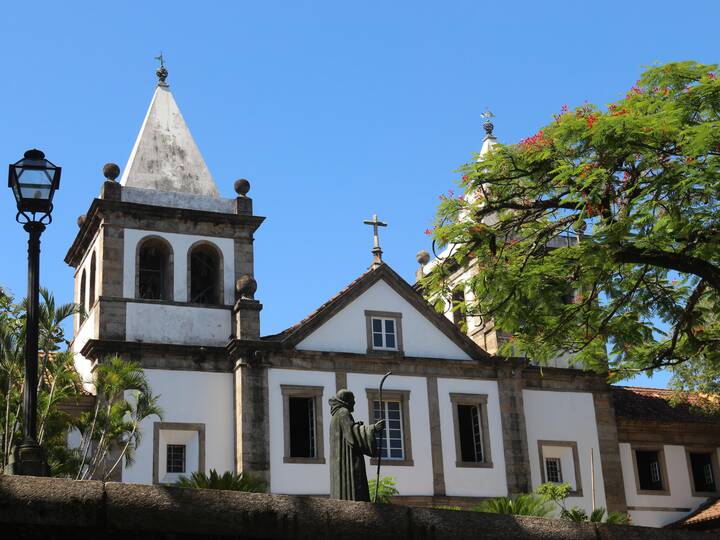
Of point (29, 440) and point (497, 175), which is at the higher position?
point (497, 175)

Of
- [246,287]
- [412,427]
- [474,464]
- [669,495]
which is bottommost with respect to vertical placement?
[669,495]

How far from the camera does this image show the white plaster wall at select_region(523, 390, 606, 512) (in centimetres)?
3091

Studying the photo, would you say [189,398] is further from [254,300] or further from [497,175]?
[497,175]

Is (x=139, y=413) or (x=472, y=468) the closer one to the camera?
(x=139, y=413)

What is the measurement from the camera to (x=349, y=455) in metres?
12.5

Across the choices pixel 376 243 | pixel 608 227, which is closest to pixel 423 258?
pixel 376 243

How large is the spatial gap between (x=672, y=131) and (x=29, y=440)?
9.56 metres

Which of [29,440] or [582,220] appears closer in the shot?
[29,440]

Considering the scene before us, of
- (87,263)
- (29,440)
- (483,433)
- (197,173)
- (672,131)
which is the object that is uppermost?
(197,173)

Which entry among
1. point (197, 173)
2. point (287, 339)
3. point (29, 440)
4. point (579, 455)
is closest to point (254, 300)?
point (287, 339)

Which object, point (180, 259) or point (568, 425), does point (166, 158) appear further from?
point (568, 425)

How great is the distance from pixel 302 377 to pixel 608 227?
579 inches

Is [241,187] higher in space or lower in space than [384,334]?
higher

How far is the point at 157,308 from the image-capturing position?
2908 cm
